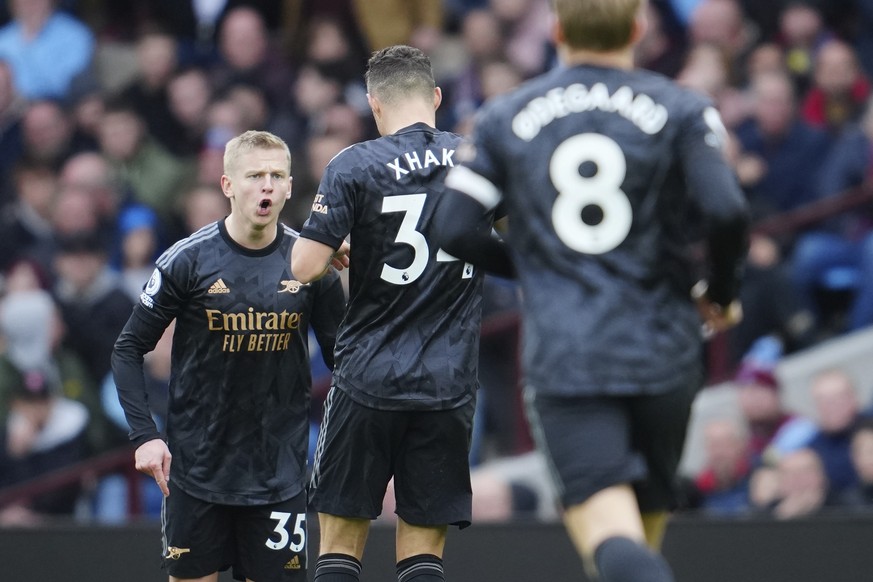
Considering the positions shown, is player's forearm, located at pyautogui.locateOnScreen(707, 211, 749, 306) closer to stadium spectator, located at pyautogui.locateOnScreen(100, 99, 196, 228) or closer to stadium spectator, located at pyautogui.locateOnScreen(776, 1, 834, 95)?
stadium spectator, located at pyautogui.locateOnScreen(776, 1, 834, 95)

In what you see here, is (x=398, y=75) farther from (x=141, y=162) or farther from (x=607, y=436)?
(x=141, y=162)

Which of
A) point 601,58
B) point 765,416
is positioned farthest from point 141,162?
point 601,58

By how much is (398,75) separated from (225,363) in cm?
116

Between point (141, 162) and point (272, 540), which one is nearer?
point (272, 540)

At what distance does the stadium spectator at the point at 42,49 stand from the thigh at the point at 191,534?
5.88 metres

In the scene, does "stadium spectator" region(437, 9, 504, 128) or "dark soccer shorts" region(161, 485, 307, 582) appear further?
"stadium spectator" region(437, 9, 504, 128)

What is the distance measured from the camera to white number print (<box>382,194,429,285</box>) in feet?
15.6

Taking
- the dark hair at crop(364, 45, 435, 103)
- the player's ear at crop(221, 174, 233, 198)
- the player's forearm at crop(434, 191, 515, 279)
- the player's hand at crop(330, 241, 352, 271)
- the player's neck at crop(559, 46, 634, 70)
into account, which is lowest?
the player's forearm at crop(434, 191, 515, 279)

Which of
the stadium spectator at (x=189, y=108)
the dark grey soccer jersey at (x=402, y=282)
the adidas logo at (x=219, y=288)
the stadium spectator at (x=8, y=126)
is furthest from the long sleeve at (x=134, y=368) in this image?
the stadium spectator at (x=8, y=126)

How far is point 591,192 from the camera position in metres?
3.60

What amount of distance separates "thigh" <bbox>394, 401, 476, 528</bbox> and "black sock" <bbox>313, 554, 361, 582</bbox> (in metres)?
0.23

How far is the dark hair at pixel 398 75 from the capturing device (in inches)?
190

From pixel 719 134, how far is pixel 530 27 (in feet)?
21.0

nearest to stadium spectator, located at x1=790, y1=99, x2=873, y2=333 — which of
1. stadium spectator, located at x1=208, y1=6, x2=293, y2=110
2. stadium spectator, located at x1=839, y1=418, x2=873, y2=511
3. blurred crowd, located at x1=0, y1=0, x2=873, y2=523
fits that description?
blurred crowd, located at x1=0, y1=0, x2=873, y2=523
